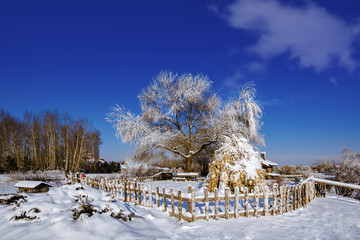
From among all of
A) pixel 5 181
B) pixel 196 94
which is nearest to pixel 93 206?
pixel 196 94

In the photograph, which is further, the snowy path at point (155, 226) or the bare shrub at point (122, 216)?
the bare shrub at point (122, 216)

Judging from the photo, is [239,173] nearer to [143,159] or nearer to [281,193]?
[281,193]

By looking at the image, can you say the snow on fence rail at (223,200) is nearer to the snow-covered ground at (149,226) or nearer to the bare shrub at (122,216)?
the snow-covered ground at (149,226)

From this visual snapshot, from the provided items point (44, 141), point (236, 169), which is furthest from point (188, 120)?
point (44, 141)

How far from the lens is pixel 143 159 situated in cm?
2244

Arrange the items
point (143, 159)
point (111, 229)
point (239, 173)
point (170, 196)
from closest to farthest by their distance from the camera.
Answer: point (111, 229) < point (170, 196) < point (239, 173) < point (143, 159)

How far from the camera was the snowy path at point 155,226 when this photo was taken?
489 centimetres

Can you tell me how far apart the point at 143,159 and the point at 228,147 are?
12267mm

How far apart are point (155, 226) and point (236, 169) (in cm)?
563

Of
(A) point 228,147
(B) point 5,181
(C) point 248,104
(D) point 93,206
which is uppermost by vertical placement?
(C) point 248,104

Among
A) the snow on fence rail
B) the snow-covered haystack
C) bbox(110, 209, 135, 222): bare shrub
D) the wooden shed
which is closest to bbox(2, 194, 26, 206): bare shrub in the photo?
bbox(110, 209, 135, 222): bare shrub

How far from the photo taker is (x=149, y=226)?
6.21 metres

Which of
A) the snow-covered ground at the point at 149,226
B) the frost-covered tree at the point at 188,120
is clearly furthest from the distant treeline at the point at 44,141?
the snow-covered ground at the point at 149,226

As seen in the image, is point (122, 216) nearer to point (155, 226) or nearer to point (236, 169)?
point (155, 226)
